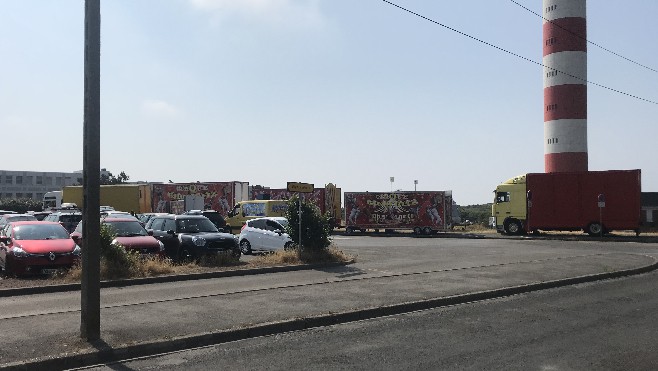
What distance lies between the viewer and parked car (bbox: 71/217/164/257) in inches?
642

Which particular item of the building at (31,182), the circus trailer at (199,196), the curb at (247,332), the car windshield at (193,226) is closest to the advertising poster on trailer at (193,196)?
the circus trailer at (199,196)

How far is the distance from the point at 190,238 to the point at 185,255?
0.55 metres

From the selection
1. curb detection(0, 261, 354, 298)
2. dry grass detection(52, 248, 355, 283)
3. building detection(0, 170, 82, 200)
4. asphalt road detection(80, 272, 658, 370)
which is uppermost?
building detection(0, 170, 82, 200)

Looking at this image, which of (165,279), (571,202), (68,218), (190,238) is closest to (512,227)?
(571,202)

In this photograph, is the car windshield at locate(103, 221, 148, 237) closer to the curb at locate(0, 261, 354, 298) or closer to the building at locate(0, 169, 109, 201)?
the curb at locate(0, 261, 354, 298)

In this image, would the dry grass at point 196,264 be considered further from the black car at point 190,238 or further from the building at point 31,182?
the building at point 31,182

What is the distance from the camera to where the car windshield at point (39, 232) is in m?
15.6

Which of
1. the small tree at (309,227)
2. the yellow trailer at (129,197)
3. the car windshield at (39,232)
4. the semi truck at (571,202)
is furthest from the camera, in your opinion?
the yellow trailer at (129,197)

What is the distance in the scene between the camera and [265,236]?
22.2 m

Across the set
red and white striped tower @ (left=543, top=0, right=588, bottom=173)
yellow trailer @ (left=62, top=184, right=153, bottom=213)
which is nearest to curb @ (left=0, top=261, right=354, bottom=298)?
yellow trailer @ (left=62, top=184, right=153, bottom=213)

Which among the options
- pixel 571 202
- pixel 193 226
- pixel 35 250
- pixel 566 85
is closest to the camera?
pixel 35 250

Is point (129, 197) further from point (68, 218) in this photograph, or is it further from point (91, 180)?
point (91, 180)

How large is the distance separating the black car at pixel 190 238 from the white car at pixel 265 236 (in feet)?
10.3

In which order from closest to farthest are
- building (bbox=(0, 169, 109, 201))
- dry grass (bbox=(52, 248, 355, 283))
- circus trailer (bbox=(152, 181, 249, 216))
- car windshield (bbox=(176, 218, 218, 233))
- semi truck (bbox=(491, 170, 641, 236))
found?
dry grass (bbox=(52, 248, 355, 283)), car windshield (bbox=(176, 218, 218, 233)), semi truck (bbox=(491, 170, 641, 236)), circus trailer (bbox=(152, 181, 249, 216)), building (bbox=(0, 169, 109, 201))
